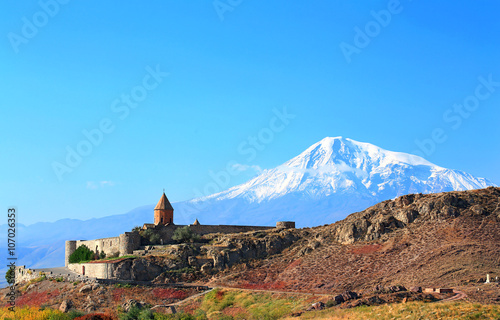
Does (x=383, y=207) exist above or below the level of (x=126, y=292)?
above

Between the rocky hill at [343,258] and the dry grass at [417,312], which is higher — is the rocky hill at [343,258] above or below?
above

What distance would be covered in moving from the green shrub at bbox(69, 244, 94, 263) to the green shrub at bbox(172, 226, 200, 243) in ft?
33.5

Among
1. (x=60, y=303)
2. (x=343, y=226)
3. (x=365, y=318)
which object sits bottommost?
(x=365, y=318)

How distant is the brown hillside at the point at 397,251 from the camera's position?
50969 millimetres

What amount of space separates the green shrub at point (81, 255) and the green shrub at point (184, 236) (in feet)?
33.5

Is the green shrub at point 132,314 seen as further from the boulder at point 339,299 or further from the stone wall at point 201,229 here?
the stone wall at point 201,229

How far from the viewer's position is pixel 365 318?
37.1 metres

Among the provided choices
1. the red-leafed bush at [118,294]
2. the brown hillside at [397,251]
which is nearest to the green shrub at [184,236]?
the brown hillside at [397,251]

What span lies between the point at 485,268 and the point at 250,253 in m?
24.4

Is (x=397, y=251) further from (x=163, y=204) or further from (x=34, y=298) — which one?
(x=34, y=298)

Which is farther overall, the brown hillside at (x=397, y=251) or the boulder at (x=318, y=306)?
the brown hillside at (x=397, y=251)

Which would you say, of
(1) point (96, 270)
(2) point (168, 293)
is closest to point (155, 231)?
(1) point (96, 270)

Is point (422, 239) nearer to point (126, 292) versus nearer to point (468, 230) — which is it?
point (468, 230)

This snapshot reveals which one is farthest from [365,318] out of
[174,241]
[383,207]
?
[174,241]
